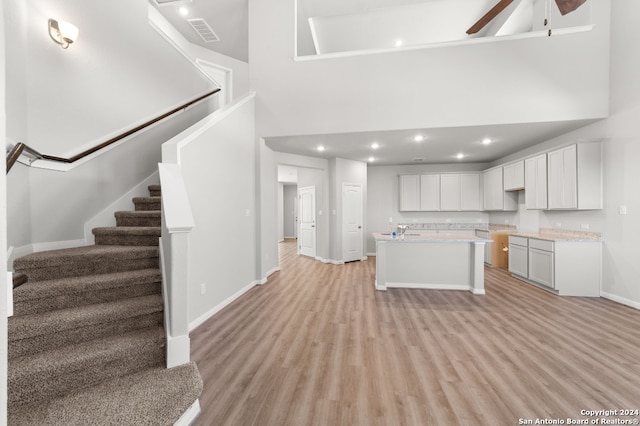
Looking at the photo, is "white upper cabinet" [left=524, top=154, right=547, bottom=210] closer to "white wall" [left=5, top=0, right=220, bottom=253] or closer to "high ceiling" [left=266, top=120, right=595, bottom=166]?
"high ceiling" [left=266, top=120, right=595, bottom=166]

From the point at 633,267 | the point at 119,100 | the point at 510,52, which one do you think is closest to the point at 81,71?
the point at 119,100

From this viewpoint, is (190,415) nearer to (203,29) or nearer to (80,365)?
(80,365)

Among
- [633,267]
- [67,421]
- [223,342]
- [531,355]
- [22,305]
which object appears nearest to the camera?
[67,421]

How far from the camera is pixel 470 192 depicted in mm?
→ 7059

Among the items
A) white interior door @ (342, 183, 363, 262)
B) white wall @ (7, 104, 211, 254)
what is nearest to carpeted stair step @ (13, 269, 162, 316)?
white wall @ (7, 104, 211, 254)

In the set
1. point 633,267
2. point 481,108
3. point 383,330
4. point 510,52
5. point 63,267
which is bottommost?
point 383,330

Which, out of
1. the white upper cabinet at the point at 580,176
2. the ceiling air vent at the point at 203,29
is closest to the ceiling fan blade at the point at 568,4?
the white upper cabinet at the point at 580,176

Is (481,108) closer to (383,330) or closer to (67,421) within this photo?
(383,330)

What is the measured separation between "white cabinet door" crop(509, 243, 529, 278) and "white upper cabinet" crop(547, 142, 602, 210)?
100 cm

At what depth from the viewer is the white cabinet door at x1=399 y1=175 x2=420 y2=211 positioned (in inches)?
290

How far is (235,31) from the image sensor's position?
5.51m

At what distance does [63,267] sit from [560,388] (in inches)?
162

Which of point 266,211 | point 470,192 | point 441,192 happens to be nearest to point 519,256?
point 470,192

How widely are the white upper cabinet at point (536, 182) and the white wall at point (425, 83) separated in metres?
1.09
